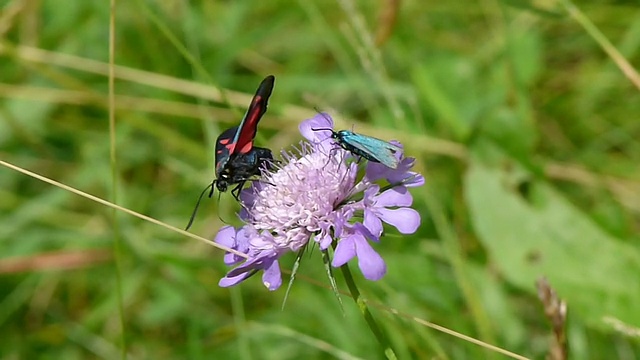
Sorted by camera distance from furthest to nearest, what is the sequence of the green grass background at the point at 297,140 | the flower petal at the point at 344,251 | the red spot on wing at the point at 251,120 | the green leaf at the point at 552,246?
the green grass background at the point at 297,140 → the green leaf at the point at 552,246 → the red spot on wing at the point at 251,120 → the flower petal at the point at 344,251

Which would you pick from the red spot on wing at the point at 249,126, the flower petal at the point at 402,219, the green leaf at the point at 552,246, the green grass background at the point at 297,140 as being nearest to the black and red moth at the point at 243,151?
the red spot on wing at the point at 249,126

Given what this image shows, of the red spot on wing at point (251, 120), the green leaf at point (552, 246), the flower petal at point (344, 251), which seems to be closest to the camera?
the flower petal at point (344, 251)

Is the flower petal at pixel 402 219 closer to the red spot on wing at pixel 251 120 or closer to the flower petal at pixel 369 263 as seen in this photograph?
the flower petal at pixel 369 263

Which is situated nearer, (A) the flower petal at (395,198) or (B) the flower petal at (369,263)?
(B) the flower petal at (369,263)

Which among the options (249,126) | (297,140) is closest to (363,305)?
(249,126)

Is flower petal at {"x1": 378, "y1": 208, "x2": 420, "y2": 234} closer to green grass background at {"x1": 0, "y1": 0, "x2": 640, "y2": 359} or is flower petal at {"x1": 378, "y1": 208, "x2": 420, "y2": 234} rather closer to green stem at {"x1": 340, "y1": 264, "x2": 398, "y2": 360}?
green stem at {"x1": 340, "y1": 264, "x2": 398, "y2": 360}

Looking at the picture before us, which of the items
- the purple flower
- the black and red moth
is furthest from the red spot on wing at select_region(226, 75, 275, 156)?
the purple flower

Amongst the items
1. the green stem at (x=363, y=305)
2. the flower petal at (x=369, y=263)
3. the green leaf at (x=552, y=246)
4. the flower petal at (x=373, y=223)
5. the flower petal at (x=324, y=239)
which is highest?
the green leaf at (x=552, y=246)

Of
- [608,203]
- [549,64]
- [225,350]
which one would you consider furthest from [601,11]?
[225,350]
